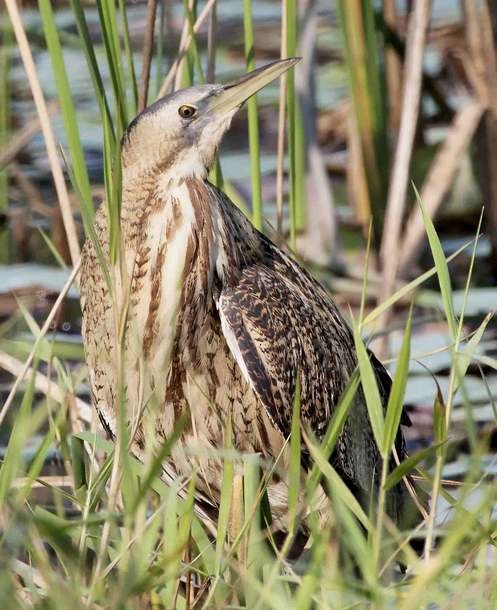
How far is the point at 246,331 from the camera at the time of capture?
115 inches

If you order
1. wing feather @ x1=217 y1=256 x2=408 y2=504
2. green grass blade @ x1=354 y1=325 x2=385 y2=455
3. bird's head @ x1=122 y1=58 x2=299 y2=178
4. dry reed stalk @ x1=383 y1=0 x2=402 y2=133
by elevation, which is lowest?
wing feather @ x1=217 y1=256 x2=408 y2=504

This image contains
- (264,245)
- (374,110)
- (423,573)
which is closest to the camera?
(423,573)

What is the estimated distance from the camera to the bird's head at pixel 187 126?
2805 millimetres

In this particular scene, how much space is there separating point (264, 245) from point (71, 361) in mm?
1522

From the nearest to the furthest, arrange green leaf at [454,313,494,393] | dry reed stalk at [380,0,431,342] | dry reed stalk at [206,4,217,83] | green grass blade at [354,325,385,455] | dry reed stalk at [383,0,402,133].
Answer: green grass blade at [354,325,385,455] < green leaf at [454,313,494,393] < dry reed stalk at [206,4,217,83] < dry reed stalk at [380,0,431,342] < dry reed stalk at [383,0,402,133]

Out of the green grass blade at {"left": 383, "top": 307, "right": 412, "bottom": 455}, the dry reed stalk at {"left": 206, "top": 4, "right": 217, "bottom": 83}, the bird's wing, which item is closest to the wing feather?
the bird's wing

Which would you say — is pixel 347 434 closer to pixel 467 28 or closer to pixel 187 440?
pixel 187 440

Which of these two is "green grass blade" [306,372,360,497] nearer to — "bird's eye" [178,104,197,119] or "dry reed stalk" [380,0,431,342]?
"bird's eye" [178,104,197,119]

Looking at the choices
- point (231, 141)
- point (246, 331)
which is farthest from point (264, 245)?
point (231, 141)

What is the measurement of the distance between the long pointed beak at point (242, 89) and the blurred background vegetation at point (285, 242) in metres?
0.21

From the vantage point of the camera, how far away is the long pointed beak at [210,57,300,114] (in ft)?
9.12

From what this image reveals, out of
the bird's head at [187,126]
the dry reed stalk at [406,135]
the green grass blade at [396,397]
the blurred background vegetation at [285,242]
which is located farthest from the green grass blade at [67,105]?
the dry reed stalk at [406,135]

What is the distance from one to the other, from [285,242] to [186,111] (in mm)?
611

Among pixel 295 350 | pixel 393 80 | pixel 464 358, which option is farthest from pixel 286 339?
pixel 393 80
